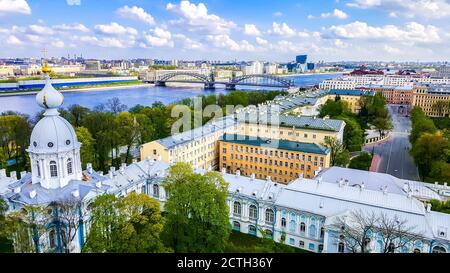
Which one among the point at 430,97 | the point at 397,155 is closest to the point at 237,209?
the point at 397,155

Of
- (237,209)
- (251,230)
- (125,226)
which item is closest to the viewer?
(125,226)

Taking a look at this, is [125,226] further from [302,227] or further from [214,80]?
[214,80]

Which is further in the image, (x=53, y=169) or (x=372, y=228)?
(x=53, y=169)

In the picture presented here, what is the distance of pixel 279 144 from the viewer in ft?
65.3

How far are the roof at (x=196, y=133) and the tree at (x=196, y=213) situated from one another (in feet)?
28.9

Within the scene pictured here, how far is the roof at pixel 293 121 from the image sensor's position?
23344mm

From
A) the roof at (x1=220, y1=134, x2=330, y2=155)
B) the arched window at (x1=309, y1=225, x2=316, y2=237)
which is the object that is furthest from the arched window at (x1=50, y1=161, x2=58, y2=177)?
the roof at (x1=220, y1=134, x2=330, y2=155)

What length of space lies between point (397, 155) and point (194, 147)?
1544 cm

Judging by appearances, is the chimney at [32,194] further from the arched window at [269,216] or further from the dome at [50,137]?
the arched window at [269,216]

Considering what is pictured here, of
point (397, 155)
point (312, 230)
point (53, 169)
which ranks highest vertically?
point (53, 169)

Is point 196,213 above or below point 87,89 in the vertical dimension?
below

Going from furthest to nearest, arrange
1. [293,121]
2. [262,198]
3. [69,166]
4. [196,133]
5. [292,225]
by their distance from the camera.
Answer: [293,121] → [196,133] → [262,198] → [292,225] → [69,166]

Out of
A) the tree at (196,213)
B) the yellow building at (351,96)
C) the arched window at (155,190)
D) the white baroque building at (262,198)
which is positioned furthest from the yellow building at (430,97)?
the tree at (196,213)
